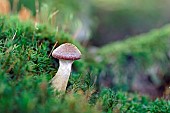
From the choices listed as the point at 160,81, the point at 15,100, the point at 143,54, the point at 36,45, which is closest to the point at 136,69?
the point at 143,54

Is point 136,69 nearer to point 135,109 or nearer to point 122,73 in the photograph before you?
point 122,73

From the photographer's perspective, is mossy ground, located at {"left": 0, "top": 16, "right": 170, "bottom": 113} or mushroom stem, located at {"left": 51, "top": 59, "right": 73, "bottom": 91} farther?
mushroom stem, located at {"left": 51, "top": 59, "right": 73, "bottom": 91}

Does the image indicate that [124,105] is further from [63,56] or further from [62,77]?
[63,56]

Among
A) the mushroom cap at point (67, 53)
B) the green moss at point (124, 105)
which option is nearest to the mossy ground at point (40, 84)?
the green moss at point (124, 105)

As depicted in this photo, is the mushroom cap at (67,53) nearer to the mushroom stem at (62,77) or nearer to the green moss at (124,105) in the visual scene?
the mushroom stem at (62,77)

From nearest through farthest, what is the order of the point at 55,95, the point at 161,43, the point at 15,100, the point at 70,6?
the point at 15,100, the point at 55,95, the point at 161,43, the point at 70,6

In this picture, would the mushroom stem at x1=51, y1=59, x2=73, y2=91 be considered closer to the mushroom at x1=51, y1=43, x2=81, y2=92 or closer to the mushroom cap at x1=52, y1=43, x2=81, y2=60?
the mushroom at x1=51, y1=43, x2=81, y2=92

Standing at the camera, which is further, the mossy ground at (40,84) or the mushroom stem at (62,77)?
the mushroom stem at (62,77)

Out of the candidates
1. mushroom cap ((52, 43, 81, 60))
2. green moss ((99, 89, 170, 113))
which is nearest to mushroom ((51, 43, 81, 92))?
mushroom cap ((52, 43, 81, 60))
